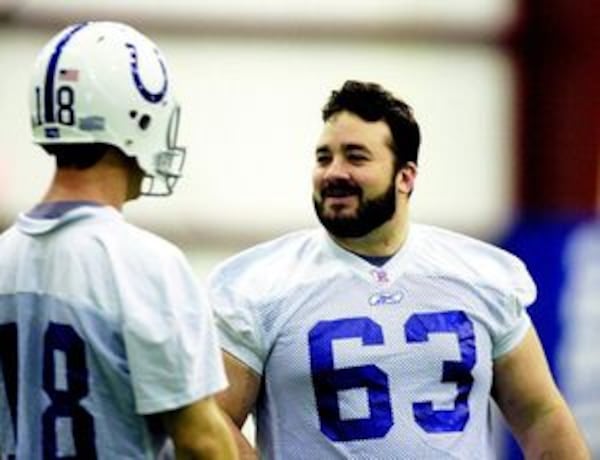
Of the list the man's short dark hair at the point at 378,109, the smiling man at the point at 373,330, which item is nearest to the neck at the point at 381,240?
the smiling man at the point at 373,330

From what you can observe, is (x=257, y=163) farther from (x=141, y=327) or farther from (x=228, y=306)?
(x=141, y=327)

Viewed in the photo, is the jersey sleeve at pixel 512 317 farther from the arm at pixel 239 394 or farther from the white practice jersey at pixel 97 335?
the white practice jersey at pixel 97 335

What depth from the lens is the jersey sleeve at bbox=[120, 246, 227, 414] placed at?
3.47 m

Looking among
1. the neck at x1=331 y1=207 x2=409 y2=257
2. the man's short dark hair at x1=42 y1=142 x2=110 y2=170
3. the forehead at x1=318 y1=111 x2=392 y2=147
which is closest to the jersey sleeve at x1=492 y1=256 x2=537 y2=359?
the neck at x1=331 y1=207 x2=409 y2=257

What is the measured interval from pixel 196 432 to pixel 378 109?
3.89 ft

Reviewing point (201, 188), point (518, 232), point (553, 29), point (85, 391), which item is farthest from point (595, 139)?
point (85, 391)

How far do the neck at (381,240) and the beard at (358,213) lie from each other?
1.2 inches

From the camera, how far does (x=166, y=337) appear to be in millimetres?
3480

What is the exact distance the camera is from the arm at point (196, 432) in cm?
352

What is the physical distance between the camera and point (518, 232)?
8.47 meters

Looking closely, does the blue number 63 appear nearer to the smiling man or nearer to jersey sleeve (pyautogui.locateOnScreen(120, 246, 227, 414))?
the smiling man

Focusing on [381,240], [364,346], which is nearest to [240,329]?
[364,346]

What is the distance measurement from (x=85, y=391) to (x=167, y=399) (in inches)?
5.6

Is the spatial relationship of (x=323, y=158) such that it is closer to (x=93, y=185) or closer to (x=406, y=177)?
(x=406, y=177)
